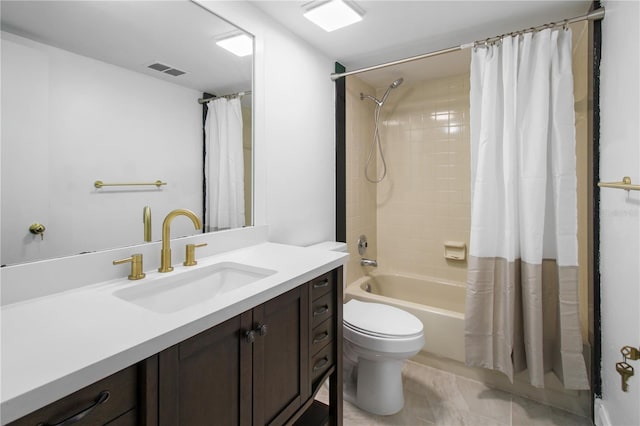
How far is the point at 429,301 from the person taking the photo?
111 inches

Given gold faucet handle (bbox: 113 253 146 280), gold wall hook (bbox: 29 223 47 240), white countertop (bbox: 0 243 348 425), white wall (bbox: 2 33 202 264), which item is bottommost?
white countertop (bbox: 0 243 348 425)

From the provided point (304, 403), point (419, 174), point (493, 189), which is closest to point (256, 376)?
point (304, 403)

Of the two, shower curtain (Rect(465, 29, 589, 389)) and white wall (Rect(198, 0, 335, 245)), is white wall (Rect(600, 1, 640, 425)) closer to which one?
shower curtain (Rect(465, 29, 589, 389))

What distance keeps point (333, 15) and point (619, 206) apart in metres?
1.68

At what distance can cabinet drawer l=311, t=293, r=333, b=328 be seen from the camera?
128cm

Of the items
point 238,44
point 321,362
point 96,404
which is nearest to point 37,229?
point 96,404

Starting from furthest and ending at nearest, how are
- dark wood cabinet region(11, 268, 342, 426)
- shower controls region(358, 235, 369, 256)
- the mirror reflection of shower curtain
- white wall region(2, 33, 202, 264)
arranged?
shower controls region(358, 235, 369, 256) → the mirror reflection of shower curtain → white wall region(2, 33, 202, 264) → dark wood cabinet region(11, 268, 342, 426)

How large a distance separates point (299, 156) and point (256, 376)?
4.60 ft

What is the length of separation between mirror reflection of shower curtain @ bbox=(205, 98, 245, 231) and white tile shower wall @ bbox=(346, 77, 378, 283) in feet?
3.75

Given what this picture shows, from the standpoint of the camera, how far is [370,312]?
195 cm

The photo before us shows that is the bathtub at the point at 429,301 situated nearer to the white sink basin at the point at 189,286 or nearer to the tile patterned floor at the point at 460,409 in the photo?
the tile patterned floor at the point at 460,409

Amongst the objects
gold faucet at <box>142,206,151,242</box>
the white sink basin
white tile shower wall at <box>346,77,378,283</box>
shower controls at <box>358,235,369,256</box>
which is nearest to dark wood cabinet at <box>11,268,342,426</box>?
the white sink basin

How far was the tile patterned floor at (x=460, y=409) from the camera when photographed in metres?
1.74

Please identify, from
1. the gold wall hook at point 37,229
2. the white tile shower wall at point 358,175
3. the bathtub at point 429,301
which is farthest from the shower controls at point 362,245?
the gold wall hook at point 37,229
